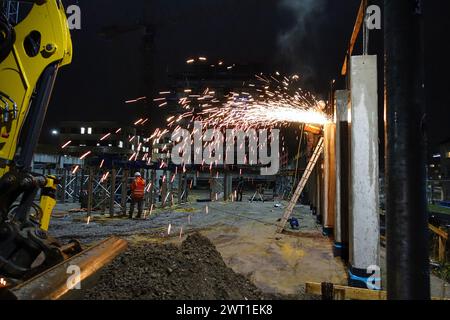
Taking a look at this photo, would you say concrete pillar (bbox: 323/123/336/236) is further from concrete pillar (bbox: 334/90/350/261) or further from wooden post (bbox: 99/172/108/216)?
wooden post (bbox: 99/172/108/216)

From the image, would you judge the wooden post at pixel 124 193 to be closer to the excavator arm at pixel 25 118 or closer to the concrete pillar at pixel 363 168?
the excavator arm at pixel 25 118

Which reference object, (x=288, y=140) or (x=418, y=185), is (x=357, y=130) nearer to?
(x=418, y=185)

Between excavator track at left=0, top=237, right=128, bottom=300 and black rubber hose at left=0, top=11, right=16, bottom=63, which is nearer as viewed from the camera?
excavator track at left=0, top=237, right=128, bottom=300

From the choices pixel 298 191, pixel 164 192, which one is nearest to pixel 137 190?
pixel 164 192

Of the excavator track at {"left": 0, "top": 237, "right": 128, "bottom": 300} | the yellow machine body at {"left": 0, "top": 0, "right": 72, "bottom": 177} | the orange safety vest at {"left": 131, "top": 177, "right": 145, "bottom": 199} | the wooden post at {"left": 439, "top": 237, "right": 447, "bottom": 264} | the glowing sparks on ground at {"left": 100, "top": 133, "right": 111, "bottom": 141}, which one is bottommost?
the wooden post at {"left": 439, "top": 237, "right": 447, "bottom": 264}

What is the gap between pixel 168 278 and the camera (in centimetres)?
397

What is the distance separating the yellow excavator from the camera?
12.4 feet

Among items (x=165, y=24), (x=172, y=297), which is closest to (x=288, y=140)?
(x=172, y=297)

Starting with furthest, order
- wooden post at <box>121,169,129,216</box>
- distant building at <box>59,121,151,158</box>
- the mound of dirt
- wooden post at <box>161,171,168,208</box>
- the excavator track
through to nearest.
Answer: distant building at <box>59,121,151,158</box>, wooden post at <box>161,171,168,208</box>, wooden post at <box>121,169,129,216</box>, the mound of dirt, the excavator track

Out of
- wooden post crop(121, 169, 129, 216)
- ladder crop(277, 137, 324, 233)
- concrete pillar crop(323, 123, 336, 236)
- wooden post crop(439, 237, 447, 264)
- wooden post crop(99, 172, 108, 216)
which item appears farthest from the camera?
wooden post crop(99, 172, 108, 216)

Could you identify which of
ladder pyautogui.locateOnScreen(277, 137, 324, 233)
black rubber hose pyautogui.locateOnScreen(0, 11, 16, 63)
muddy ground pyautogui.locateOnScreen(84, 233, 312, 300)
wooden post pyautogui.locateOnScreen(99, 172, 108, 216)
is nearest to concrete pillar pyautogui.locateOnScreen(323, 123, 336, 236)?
ladder pyautogui.locateOnScreen(277, 137, 324, 233)

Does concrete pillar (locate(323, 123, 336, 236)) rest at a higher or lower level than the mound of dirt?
higher

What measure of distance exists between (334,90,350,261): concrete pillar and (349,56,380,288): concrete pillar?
1.70 metres

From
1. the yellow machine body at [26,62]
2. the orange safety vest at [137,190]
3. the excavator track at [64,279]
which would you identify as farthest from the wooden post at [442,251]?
the orange safety vest at [137,190]
